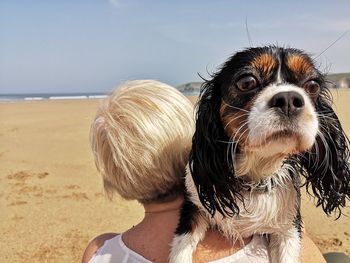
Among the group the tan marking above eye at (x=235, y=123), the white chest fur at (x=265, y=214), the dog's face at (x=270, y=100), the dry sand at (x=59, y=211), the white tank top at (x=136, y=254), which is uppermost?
the dog's face at (x=270, y=100)

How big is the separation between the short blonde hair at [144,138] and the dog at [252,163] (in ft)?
0.27

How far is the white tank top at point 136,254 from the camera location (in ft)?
6.38

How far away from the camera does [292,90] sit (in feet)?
5.64

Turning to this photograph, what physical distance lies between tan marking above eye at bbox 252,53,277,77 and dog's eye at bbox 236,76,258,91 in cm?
5

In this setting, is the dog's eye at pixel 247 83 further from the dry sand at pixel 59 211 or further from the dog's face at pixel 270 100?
the dry sand at pixel 59 211

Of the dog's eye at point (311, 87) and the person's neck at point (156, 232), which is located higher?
the dog's eye at point (311, 87)

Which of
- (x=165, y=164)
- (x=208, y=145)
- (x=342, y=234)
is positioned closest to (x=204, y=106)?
(x=208, y=145)

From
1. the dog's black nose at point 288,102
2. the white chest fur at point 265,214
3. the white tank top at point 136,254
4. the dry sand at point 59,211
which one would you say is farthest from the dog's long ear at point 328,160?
the dry sand at point 59,211

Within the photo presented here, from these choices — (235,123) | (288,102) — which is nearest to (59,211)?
(235,123)

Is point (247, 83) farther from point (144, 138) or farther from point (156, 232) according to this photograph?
point (156, 232)

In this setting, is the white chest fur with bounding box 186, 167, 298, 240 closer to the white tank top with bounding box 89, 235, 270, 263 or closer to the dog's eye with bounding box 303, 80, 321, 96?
the white tank top with bounding box 89, 235, 270, 263

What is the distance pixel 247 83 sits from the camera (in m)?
1.87

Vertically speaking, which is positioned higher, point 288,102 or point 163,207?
point 288,102

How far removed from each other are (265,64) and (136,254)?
95 centimetres
